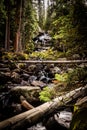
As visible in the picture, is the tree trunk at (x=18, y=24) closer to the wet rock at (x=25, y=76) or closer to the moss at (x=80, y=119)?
the wet rock at (x=25, y=76)

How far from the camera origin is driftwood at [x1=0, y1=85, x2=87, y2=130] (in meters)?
6.33

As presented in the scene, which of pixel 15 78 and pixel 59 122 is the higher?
pixel 59 122

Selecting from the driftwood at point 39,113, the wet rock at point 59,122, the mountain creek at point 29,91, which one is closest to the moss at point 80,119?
the mountain creek at point 29,91

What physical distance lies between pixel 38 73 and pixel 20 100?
7.13m

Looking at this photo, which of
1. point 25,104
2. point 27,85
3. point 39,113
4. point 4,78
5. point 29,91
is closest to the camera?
point 39,113

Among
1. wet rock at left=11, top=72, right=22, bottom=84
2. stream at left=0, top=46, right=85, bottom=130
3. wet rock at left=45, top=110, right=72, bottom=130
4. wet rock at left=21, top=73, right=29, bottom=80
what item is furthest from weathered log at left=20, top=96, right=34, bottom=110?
wet rock at left=21, top=73, right=29, bottom=80

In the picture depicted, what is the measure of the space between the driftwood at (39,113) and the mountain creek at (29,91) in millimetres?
177

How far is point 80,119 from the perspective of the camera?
4457 millimetres

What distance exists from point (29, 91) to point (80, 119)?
6.27m

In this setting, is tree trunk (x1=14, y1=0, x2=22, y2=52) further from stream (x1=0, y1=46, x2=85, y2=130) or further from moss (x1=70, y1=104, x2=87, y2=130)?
moss (x1=70, y1=104, x2=87, y2=130)

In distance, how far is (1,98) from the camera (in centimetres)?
1074

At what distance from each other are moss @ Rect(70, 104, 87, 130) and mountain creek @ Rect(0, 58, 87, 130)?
5.00ft

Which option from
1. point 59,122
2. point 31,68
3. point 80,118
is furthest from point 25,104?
point 31,68

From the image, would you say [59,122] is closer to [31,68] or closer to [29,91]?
[29,91]
